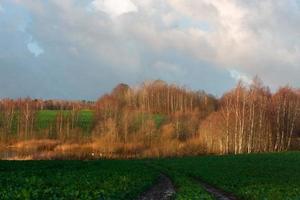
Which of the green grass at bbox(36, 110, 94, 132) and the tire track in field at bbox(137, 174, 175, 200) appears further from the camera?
the green grass at bbox(36, 110, 94, 132)

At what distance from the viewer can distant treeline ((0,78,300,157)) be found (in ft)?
342

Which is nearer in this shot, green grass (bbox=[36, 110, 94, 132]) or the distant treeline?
the distant treeline

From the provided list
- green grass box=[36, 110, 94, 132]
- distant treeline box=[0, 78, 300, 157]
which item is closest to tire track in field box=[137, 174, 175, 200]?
distant treeline box=[0, 78, 300, 157]

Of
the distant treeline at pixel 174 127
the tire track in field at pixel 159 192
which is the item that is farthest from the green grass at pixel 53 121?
the tire track in field at pixel 159 192

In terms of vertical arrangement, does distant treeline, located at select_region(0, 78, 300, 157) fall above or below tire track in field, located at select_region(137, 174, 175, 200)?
above

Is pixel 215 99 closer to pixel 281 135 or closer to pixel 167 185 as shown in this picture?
pixel 281 135

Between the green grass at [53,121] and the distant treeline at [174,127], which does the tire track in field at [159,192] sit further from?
the green grass at [53,121]

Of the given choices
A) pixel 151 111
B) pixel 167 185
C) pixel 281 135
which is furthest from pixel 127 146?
pixel 167 185

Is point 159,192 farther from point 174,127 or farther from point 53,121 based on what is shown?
point 53,121

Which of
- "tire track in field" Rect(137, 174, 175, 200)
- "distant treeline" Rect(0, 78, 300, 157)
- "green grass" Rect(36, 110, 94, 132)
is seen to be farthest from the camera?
"green grass" Rect(36, 110, 94, 132)

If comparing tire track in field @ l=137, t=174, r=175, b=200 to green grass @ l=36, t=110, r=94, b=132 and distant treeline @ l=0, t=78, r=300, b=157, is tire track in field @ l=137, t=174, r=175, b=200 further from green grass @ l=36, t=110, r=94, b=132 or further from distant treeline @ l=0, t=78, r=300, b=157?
green grass @ l=36, t=110, r=94, b=132

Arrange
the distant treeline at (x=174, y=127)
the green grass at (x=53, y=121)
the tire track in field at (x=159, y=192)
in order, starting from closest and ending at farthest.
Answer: the tire track in field at (x=159, y=192)
the distant treeline at (x=174, y=127)
the green grass at (x=53, y=121)

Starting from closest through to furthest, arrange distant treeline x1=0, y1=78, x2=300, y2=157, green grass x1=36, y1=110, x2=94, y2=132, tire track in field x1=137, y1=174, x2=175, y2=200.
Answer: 1. tire track in field x1=137, y1=174, x2=175, y2=200
2. distant treeline x1=0, y1=78, x2=300, y2=157
3. green grass x1=36, y1=110, x2=94, y2=132

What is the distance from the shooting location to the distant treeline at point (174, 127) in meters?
104
